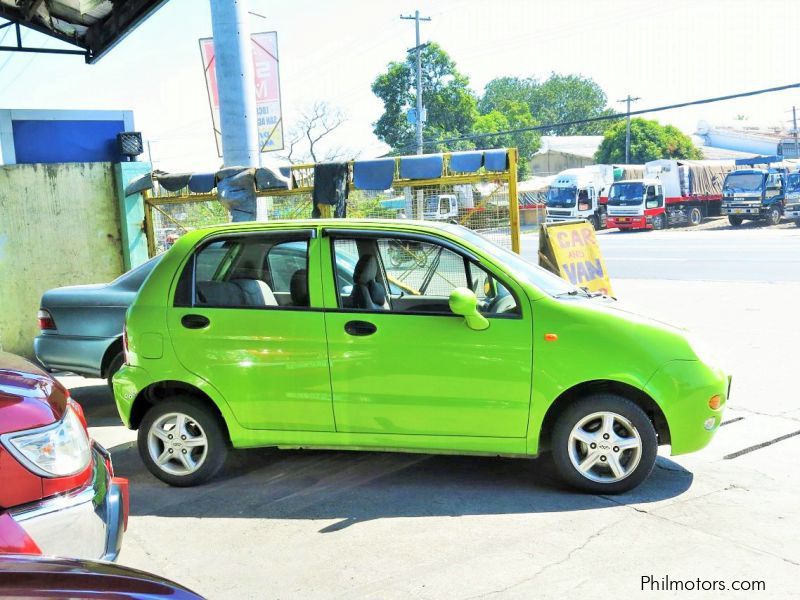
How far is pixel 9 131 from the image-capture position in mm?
10688

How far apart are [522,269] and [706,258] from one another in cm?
1923

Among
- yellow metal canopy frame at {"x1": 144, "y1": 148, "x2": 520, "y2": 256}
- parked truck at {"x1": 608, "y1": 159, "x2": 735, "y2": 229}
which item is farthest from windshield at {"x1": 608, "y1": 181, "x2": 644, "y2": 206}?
yellow metal canopy frame at {"x1": 144, "y1": 148, "x2": 520, "y2": 256}

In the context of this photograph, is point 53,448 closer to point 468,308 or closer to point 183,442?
point 183,442

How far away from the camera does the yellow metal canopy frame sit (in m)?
9.41

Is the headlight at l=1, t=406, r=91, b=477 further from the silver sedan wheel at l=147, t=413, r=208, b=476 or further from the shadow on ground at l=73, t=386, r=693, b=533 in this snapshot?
the silver sedan wheel at l=147, t=413, r=208, b=476

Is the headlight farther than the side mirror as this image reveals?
No

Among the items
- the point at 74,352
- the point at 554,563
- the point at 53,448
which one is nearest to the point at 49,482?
the point at 53,448

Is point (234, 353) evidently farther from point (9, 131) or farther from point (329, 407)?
point (9, 131)

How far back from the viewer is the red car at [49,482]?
296 centimetres

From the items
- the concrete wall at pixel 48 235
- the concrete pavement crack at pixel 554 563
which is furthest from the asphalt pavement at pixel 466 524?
the concrete wall at pixel 48 235

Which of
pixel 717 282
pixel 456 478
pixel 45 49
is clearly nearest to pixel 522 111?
pixel 717 282

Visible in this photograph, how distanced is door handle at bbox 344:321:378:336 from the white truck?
1576 inches

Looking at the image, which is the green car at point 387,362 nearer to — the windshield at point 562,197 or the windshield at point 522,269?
the windshield at point 522,269

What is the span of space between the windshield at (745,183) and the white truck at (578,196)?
7014 mm
